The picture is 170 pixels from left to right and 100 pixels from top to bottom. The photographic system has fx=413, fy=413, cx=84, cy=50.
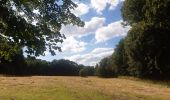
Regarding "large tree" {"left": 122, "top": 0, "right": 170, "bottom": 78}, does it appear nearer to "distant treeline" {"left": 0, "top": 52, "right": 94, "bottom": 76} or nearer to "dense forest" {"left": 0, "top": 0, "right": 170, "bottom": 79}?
"dense forest" {"left": 0, "top": 0, "right": 170, "bottom": 79}

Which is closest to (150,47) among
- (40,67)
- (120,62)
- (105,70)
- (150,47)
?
(150,47)

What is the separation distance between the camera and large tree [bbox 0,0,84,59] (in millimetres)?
17641

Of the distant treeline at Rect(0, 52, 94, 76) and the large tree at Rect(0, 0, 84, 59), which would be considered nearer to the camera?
the large tree at Rect(0, 0, 84, 59)

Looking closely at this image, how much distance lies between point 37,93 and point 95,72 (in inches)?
2057

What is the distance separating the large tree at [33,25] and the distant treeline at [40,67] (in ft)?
172

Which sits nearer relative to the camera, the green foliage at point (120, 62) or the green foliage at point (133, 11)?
the green foliage at point (133, 11)

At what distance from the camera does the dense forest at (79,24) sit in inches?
717

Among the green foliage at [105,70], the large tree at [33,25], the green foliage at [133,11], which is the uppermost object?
the green foliage at [133,11]

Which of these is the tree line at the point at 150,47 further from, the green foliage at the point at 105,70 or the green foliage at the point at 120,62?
the green foliage at the point at 105,70

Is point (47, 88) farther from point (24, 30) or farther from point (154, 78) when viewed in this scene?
point (154, 78)

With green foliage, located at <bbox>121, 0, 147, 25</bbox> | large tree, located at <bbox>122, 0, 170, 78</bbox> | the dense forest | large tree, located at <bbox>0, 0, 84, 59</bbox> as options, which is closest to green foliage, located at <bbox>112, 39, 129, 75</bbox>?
the dense forest

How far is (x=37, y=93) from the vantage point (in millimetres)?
29484

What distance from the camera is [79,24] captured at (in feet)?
64.6

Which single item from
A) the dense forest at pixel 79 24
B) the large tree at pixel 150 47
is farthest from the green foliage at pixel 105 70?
the large tree at pixel 150 47
